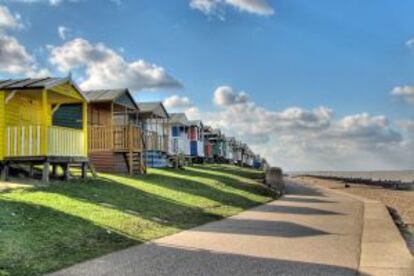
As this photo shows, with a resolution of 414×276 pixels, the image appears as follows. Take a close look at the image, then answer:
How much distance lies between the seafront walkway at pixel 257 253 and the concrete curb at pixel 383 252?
0.02m

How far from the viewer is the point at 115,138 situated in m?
30.1

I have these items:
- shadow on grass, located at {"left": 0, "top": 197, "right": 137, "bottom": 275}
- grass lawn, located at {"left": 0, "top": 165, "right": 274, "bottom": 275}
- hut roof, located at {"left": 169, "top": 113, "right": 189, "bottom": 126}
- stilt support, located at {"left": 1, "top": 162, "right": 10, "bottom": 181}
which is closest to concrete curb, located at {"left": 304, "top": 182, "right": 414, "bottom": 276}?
grass lawn, located at {"left": 0, "top": 165, "right": 274, "bottom": 275}

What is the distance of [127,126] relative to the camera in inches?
1160

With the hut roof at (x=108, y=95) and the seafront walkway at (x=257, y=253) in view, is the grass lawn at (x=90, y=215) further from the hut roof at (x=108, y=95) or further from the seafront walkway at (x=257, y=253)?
the hut roof at (x=108, y=95)

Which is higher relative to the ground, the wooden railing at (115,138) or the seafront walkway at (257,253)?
the wooden railing at (115,138)

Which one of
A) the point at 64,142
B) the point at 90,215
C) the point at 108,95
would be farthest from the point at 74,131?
the point at 108,95

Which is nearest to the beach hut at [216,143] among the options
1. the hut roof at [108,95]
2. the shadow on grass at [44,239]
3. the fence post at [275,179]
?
the fence post at [275,179]

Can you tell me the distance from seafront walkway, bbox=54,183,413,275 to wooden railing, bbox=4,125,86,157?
23.9 ft

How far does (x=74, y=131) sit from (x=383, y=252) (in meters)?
13.8

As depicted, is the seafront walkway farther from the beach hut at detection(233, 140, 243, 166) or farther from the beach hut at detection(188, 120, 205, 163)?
the beach hut at detection(233, 140, 243, 166)

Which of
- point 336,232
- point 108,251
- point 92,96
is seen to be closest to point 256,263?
point 108,251

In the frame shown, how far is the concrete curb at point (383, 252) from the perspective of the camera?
10.1m

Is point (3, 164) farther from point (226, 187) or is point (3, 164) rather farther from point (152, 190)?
point (226, 187)

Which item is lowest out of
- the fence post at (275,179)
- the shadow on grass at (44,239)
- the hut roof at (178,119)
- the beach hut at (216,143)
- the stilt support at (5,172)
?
the shadow on grass at (44,239)
